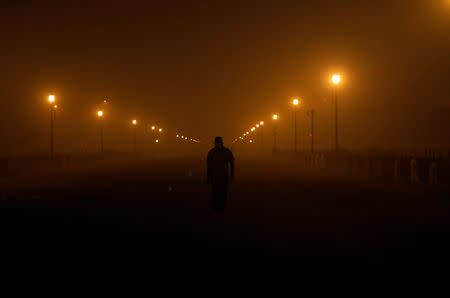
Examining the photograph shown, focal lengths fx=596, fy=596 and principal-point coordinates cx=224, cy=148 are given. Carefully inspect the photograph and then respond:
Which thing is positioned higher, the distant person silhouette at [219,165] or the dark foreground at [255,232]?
the distant person silhouette at [219,165]

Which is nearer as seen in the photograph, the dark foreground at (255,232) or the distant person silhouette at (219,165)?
the dark foreground at (255,232)

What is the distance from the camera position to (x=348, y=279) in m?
6.93

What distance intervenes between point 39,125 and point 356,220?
12873 cm

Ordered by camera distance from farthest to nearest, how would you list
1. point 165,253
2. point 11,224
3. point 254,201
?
point 254,201 < point 11,224 < point 165,253

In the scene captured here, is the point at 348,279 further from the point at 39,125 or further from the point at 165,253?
the point at 39,125

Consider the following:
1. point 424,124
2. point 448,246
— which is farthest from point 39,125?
point 448,246

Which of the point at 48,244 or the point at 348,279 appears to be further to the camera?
the point at 48,244

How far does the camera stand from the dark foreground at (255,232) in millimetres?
7773

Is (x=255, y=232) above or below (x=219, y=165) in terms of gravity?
below

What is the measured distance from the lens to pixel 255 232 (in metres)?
11.0

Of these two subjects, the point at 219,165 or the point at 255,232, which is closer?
the point at 255,232

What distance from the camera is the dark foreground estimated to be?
25.5ft

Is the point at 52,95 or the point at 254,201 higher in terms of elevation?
the point at 52,95

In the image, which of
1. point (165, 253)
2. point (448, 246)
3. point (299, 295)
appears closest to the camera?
point (299, 295)
